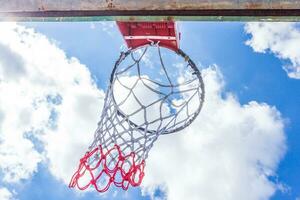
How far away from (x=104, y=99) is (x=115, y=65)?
43 centimetres

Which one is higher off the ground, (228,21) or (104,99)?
(104,99)

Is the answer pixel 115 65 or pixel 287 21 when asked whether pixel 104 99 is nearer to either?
pixel 115 65

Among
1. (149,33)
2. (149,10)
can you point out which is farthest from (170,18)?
(149,33)

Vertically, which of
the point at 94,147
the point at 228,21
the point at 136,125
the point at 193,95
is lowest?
the point at 228,21

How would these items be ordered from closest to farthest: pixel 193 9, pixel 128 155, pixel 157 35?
pixel 193 9, pixel 157 35, pixel 128 155

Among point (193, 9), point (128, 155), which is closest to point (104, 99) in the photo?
point (128, 155)

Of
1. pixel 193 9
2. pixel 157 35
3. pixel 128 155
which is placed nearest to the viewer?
pixel 193 9

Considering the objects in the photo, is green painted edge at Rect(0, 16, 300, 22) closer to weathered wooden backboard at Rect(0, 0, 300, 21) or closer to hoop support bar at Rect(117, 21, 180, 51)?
weathered wooden backboard at Rect(0, 0, 300, 21)

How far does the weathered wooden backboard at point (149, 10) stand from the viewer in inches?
104

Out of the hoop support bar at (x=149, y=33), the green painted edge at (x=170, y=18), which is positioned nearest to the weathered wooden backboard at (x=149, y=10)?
the green painted edge at (x=170, y=18)

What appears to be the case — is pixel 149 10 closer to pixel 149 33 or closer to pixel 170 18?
pixel 170 18

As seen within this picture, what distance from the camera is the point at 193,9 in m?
2.71

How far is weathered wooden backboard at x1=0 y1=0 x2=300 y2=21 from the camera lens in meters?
2.64

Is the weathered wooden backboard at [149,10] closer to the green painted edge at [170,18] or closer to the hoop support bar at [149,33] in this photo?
the green painted edge at [170,18]
